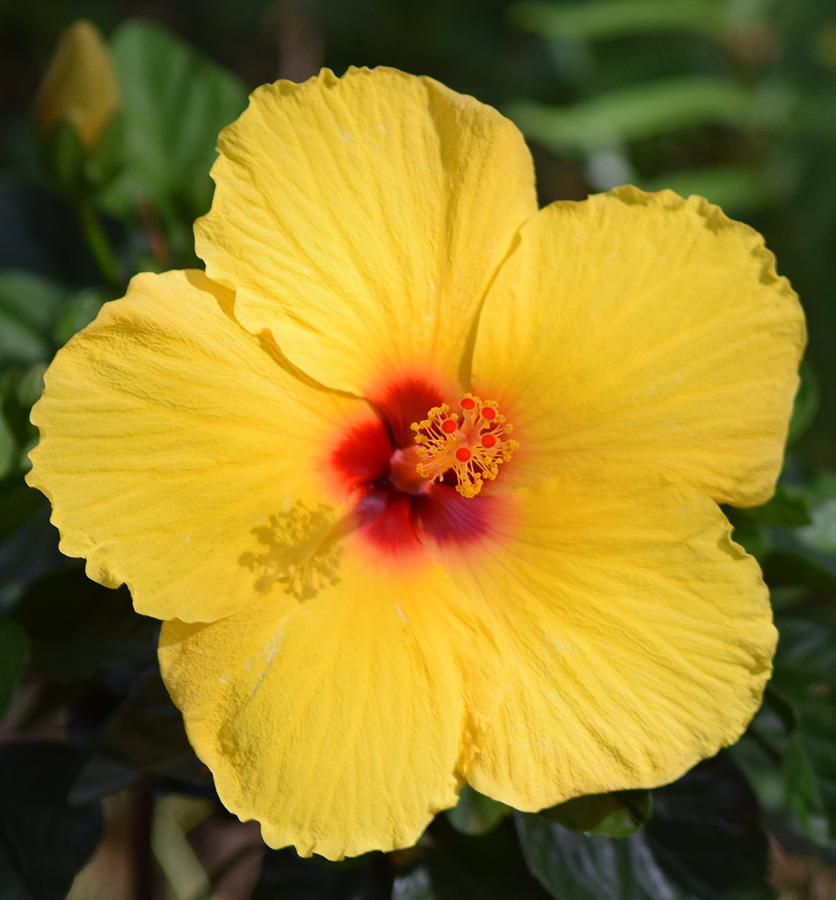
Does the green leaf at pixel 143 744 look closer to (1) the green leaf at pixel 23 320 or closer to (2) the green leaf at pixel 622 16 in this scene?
(1) the green leaf at pixel 23 320

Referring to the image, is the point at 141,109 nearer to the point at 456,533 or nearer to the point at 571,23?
the point at 456,533

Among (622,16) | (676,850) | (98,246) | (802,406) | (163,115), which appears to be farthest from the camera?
(622,16)

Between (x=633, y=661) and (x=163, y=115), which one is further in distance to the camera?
(x=163, y=115)

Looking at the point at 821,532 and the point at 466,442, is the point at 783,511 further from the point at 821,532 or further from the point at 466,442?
the point at 466,442

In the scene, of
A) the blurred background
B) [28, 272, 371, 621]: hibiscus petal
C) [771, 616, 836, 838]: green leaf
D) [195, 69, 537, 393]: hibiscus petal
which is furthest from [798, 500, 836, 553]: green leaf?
[28, 272, 371, 621]: hibiscus petal

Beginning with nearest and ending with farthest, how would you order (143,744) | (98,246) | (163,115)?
(143,744) < (98,246) < (163,115)

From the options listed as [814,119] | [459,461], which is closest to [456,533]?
[459,461]

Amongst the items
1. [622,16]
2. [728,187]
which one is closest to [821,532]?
[728,187]

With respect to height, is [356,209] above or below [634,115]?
above
